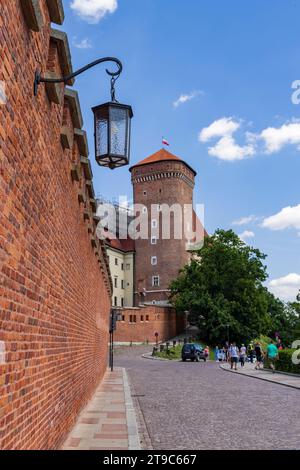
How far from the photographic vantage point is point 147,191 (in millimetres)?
68375

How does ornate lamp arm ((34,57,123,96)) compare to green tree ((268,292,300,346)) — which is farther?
green tree ((268,292,300,346))

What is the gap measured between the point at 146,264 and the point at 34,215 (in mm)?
63825

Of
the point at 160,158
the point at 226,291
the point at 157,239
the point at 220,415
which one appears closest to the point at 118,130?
the point at 220,415

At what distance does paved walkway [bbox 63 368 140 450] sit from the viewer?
7.16m

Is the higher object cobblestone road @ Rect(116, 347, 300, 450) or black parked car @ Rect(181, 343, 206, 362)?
black parked car @ Rect(181, 343, 206, 362)

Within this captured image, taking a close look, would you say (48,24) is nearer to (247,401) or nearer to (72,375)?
(72,375)

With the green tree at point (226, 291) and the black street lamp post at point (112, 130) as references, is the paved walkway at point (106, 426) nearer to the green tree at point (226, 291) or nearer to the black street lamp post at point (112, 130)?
the black street lamp post at point (112, 130)

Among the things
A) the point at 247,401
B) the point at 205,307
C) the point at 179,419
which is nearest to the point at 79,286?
the point at 179,419

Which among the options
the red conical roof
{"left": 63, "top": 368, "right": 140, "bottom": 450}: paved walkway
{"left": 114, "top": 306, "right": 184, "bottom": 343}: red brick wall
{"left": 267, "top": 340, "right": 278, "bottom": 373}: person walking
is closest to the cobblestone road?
{"left": 63, "top": 368, "right": 140, "bottom": 450}: paved walkway

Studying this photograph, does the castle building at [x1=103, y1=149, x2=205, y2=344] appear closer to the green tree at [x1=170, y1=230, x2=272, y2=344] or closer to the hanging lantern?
the green tree at [x1=170, y1=230, x2=272, y2=344]

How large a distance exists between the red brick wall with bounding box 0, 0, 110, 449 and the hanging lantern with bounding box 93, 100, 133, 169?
18.2 inches

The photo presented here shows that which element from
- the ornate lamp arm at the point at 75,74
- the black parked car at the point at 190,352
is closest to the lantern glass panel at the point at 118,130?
the ornate lamp arm at the point at 75,74

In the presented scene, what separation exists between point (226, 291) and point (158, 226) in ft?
55.0

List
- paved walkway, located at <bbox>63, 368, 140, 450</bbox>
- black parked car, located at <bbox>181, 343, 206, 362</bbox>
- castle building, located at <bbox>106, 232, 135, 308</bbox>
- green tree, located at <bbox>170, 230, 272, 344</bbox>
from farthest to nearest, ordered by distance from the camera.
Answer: castle building, located at <bbox>106, 232, 135, 308</bbox>, green tree, located at <bbox>170, 230, 272, 344</bbox>, black parked car, located at <bbox>181, 343, 206, 362</bbox>, paved walkway, located at <bbox>63, 368, 140, 450</bbox>
